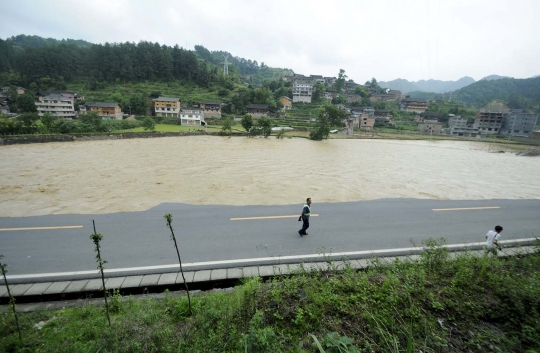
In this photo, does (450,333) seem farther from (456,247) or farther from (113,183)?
(113,183)

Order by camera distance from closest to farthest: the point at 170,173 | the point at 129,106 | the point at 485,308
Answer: the point at 485,308
the point at 170,173
the point at 129,106

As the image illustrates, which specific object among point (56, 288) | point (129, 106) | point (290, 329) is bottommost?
point (56, 288)

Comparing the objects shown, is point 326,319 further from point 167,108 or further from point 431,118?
point 431,118

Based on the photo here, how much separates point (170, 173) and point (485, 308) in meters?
15.9

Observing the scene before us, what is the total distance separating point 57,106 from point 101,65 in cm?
3348

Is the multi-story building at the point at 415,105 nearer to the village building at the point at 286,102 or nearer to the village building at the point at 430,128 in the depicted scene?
the village building at the point at 430,128

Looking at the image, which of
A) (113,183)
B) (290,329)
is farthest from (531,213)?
(113,183)

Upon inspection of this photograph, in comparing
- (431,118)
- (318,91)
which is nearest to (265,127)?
(318,91)

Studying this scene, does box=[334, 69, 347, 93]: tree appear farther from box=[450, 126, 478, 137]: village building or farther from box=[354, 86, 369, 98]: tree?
box=[450, 126, 478, 137]: village building

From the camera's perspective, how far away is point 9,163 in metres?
17.9

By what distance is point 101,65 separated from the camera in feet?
242

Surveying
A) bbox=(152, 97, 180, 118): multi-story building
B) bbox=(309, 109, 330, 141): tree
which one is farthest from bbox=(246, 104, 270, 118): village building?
bbox=(309, 109, 330, 141): tree

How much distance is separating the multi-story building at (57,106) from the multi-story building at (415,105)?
90.3 metres

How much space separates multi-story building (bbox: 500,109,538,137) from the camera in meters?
51.1
